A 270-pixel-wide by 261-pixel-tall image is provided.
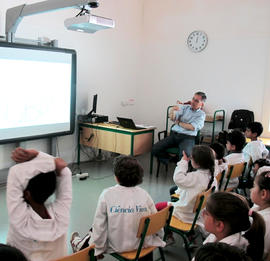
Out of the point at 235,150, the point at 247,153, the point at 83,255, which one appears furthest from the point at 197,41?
the point at 83,255

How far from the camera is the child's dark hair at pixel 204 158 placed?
2.37 m

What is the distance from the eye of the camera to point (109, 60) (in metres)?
5.55

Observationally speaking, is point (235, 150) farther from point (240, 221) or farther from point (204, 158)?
point (240, 221)

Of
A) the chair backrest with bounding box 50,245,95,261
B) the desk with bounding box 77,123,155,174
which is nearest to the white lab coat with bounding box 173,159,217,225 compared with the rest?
the chair backrest with bounding box 50,245,95,261

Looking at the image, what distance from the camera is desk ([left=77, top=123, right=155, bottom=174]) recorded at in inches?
177

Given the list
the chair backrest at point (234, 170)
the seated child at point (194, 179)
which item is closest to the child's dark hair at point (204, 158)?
the seated child at point (194, 179)

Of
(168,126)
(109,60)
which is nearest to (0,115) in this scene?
(109,60)

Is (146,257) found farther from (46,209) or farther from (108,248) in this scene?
(46,209)

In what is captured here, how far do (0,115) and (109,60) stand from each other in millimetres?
2462

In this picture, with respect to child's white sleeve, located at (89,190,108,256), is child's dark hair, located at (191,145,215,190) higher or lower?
higher

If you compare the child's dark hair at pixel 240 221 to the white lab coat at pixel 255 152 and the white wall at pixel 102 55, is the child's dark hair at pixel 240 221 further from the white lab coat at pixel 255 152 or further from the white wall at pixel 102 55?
the white wall at pixel 102 55

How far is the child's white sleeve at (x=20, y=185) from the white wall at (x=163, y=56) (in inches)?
124

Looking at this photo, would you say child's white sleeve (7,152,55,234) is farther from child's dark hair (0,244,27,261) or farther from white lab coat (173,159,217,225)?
white lab coat (173,159,217,225)

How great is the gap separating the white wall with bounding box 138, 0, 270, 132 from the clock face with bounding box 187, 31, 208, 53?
0.08 meters
